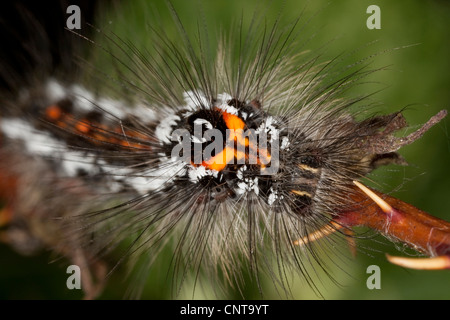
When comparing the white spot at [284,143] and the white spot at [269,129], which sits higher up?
the white spot at [269,129]

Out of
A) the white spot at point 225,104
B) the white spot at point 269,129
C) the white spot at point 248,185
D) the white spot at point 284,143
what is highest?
the white spot at point 225,104

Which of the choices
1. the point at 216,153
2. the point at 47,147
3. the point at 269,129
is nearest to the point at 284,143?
the point at 269,129

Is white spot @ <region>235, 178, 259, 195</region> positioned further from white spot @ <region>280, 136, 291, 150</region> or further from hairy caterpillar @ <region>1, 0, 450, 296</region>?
white spot @ <region>280, 136, 291, 150</region>

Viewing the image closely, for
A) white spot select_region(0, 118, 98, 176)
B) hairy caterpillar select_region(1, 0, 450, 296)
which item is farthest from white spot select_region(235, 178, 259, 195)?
white spot select_region(0, 118, 98, 176)

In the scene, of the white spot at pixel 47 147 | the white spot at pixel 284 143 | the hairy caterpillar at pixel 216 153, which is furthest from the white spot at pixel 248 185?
the white spot at pixel 47 147

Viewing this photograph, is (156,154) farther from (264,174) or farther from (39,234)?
(39,234)

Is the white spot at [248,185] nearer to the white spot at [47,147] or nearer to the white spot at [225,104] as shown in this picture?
the white spot at [225,104]

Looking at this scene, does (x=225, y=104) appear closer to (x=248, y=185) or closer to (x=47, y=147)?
(x=248, y=185)

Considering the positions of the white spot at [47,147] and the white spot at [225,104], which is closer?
the white spot at [225,104]
